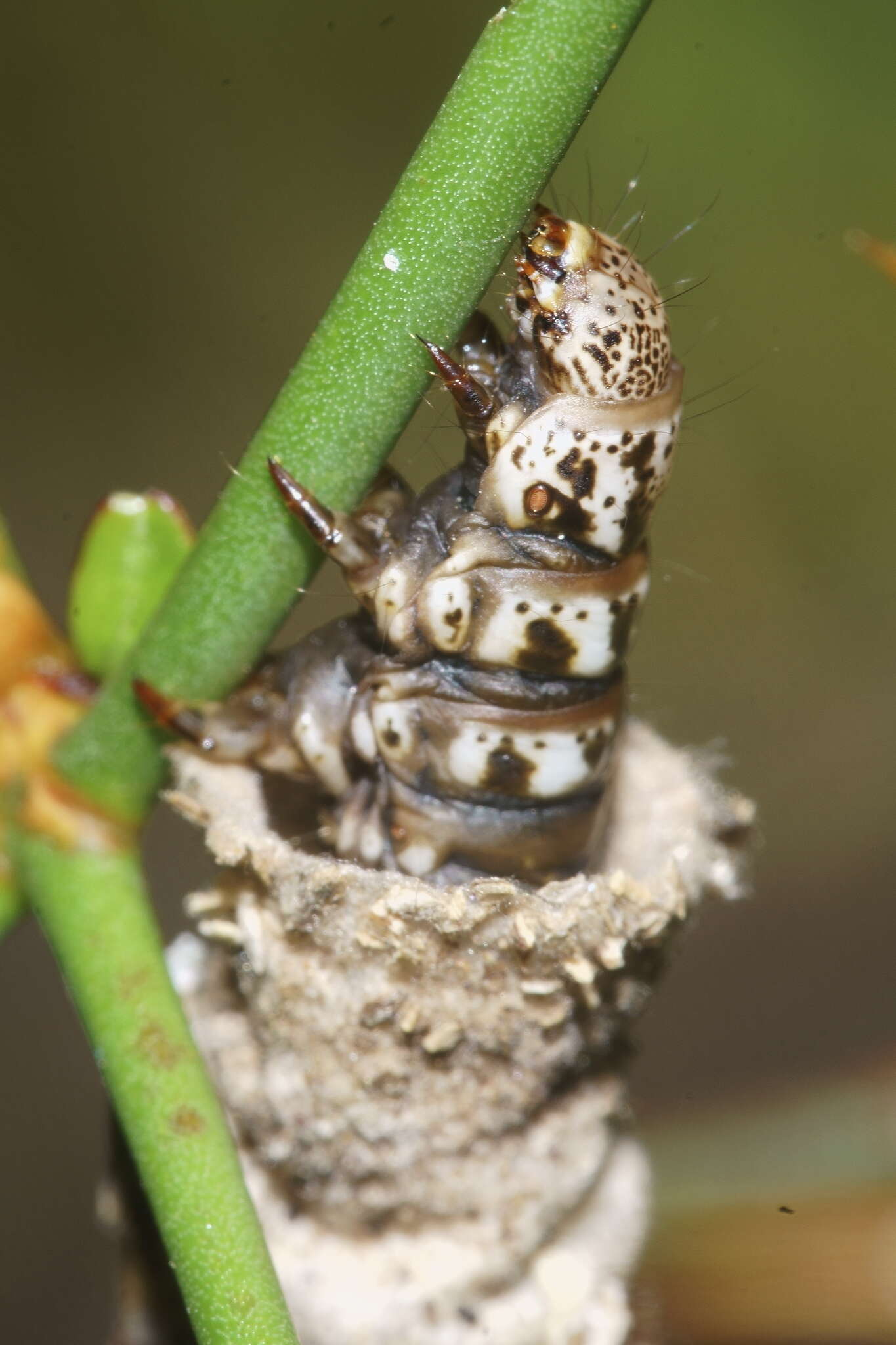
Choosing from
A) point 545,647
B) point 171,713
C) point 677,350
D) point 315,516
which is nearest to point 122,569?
point 171,713

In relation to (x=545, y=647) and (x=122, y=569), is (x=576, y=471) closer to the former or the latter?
(x=545, y=647)

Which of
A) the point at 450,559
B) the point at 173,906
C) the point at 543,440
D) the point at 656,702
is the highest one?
the point at 543,440

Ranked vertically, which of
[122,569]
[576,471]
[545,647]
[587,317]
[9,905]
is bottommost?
[9,905]

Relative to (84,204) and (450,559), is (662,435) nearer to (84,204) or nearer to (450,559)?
(450,559)

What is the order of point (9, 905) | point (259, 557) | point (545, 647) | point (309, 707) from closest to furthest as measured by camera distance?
point (259, 557)
point (9, 905)
point (545, 647)
point (309, 707)

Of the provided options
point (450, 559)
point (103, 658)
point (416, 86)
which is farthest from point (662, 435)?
point (416, 86)

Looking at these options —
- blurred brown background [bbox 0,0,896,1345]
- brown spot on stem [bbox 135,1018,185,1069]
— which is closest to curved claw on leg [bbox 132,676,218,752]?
brown spot on stem [bbox 135,1018,185,1069]

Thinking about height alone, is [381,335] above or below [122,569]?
above
